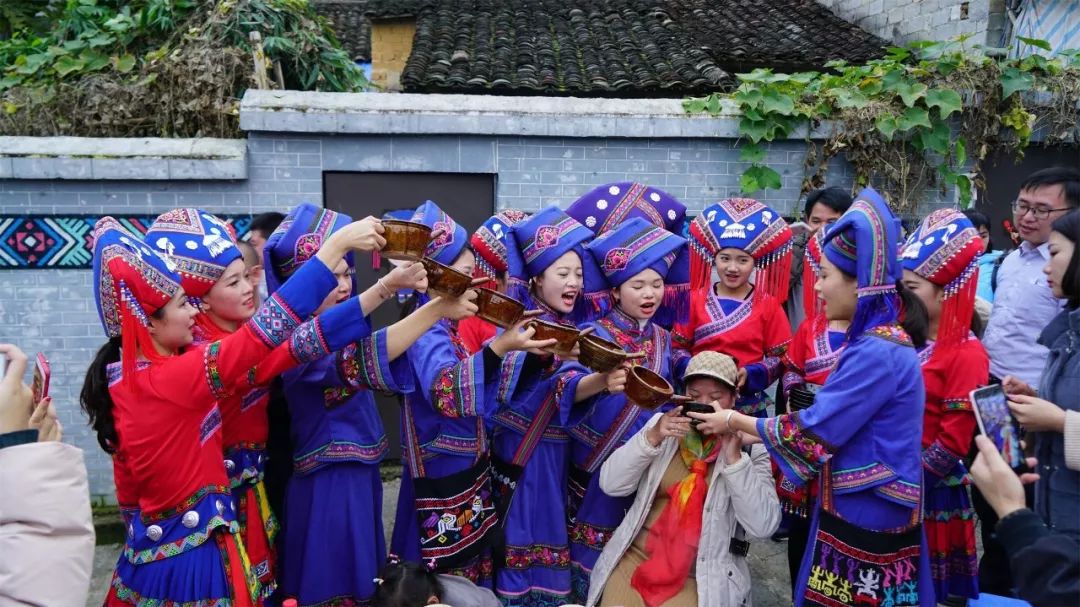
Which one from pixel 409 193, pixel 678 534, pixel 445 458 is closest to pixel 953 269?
pixel 678 534

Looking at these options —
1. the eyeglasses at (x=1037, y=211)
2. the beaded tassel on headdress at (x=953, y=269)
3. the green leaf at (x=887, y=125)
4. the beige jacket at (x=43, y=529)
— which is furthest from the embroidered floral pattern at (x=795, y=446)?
the green leaf at (x=887, y=125)

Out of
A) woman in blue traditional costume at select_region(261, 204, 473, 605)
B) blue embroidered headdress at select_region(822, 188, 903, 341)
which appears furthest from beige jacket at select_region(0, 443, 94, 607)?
blue embroidered headdress at select_region(822, 188, 903, 341)

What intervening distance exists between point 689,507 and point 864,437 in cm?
68

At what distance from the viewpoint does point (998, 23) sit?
28.6 feet

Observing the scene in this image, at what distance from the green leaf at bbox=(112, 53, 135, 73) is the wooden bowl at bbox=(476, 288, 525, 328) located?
4449mm

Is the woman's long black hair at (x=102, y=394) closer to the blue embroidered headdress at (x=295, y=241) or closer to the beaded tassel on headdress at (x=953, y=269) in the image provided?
the blue embroidered headdress at (x=295, y=241)

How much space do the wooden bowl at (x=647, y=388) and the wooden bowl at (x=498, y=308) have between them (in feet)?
1.47

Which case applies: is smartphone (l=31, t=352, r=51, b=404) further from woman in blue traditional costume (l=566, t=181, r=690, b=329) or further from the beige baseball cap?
woman in blue traditional costume (l=566, t=181, r=690, b=329)

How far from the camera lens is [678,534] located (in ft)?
10.1

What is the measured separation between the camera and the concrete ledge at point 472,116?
535 cm

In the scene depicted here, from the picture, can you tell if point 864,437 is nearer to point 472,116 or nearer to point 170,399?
point 170,399

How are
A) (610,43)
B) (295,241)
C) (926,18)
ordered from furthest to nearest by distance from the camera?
(610,43) < (926,18) < (295,241)

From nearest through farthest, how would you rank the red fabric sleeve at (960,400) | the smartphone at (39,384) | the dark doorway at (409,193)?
the smartphone at (39,384)
the red fabric sleeve at (960,400)
the dark doorway at (409,193)

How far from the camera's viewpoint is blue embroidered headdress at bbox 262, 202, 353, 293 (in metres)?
3.17
